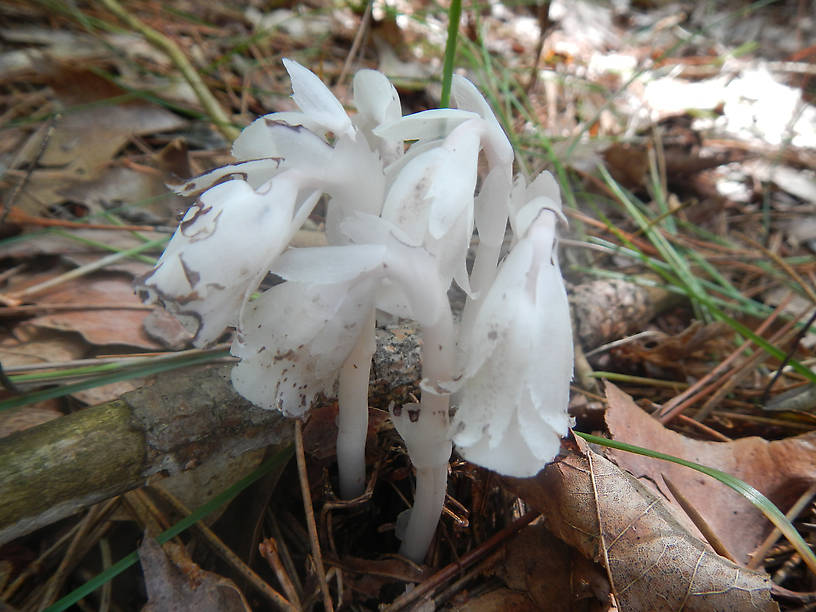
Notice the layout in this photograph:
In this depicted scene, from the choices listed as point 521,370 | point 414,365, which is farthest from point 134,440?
point 521,370

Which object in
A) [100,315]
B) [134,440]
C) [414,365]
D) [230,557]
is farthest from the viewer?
[100,315]

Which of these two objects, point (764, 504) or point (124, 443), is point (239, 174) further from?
point (764, 504)

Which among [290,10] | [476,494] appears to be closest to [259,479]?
[476,494]

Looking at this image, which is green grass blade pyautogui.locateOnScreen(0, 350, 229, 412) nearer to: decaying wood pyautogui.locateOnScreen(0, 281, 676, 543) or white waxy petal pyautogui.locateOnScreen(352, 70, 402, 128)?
decaying wood pyautogui.locateOnScreen(0, 281, 676, 543)

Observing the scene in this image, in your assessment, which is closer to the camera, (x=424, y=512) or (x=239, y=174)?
(x=239, y=174)

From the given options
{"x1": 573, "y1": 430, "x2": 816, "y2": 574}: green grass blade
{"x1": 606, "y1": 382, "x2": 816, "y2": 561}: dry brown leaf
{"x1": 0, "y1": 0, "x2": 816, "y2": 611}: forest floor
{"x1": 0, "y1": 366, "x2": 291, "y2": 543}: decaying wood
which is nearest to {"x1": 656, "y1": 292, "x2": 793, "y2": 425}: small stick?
{"x1": 0, "y1": 0, "x2": 816, "y2": 611}: forest floor

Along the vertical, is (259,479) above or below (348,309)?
below

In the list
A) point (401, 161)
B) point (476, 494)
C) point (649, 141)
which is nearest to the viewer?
point (401, 161)

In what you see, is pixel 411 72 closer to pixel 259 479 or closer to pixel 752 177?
pixel 752 177
